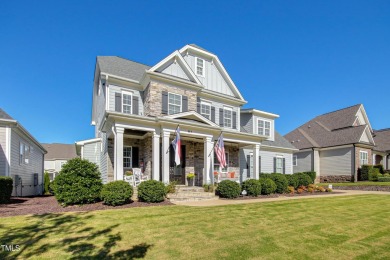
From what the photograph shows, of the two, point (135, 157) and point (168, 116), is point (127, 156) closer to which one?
point (135, 157)

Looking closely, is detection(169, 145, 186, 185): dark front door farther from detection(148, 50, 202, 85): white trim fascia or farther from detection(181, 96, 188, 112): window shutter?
detection(148, 50, 202, 85): white trim fascia

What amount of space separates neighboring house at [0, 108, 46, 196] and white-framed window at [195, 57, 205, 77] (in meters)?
11.7

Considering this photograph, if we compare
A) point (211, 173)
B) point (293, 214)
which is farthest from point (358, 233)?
point (211, 173)

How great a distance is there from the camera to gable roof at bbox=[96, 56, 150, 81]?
1572 centimetres

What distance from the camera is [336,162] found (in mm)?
27156

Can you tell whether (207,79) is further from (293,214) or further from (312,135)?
(312,135)

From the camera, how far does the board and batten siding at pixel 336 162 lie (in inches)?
1030

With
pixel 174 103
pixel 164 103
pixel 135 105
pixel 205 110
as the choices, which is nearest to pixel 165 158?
pixel 164 103

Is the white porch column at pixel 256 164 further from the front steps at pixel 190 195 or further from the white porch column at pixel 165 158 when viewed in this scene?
the white porch column at pixel 165 158

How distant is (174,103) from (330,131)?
22.9 meters

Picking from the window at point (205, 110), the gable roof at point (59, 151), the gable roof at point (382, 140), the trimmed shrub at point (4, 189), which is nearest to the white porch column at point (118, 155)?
the trimmed shrub at point (4, 189)

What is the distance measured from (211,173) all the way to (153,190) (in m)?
4.85

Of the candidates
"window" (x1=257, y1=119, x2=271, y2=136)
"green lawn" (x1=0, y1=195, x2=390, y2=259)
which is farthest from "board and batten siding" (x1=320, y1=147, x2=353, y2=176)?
"green lawn" (x1=0, y1=195, x2=390, y2=259)

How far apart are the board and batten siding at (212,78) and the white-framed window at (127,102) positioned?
4.92 metres
